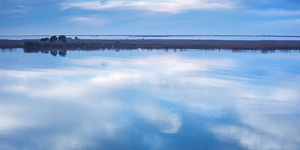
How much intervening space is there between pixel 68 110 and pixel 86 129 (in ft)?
6.14

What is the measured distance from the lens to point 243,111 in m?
8.70

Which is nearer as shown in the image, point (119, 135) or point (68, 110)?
point (119, 135)

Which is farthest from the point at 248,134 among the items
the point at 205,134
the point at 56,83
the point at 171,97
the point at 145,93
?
the point at 56,83

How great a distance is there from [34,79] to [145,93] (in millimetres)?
6256

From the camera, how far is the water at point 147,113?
20.6 ft

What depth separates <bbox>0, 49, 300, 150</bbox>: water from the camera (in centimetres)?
627

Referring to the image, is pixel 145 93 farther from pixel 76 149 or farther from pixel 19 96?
pixel 76 149

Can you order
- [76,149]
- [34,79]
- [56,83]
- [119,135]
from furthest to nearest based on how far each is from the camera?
1. [34,79]
2. [56,83]
3. [119,135]
4. [76,149]

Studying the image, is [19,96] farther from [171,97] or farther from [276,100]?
[276,100]

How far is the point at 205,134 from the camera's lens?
6727mm

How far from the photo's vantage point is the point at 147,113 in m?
8.29

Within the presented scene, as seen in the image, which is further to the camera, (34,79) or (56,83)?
(34,79)

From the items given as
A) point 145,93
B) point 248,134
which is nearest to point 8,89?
point 145,93

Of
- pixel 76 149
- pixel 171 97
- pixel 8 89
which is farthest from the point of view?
pixel 8 89
